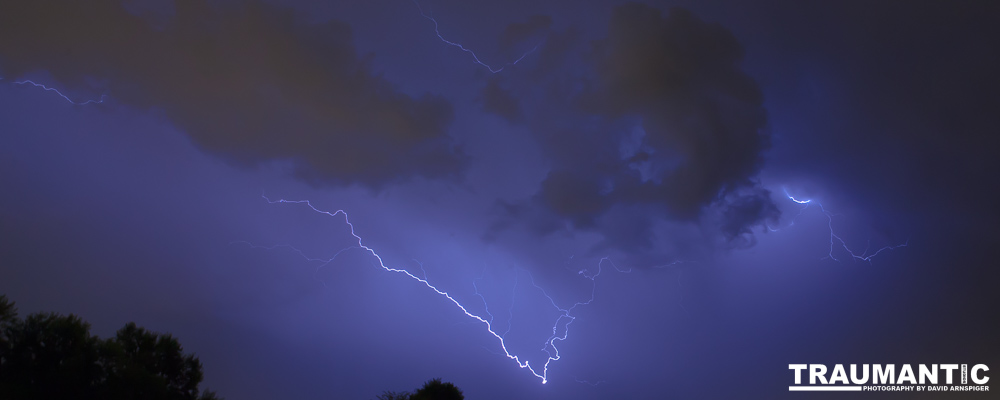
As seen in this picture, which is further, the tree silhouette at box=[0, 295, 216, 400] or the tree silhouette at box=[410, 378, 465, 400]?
the tree silhouette at box=[410, 378, 465, 400]

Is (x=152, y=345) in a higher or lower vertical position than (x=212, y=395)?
higher

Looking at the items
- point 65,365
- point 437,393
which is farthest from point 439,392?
point 65,365

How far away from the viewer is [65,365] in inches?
416

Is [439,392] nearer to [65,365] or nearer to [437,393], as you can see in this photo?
[437,393]

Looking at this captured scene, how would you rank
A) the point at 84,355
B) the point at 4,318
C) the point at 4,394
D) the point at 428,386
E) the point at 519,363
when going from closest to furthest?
1. the point at 4,394
2. the point at 4,318
3. the point at 84,355
4. the point at 428,386
5. the point at 519,363

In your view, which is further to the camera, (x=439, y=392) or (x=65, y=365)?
(x=439, y=392)

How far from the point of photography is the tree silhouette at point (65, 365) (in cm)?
1021

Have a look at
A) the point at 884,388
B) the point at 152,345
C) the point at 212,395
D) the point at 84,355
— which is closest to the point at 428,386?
the point at 212,395

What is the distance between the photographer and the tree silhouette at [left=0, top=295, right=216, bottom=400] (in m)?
10.2

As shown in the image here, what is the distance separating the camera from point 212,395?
13180 millimetres

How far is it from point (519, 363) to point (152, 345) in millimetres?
16085

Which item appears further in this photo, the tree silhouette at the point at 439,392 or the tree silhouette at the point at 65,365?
the tree silhouette at the point at 439,392

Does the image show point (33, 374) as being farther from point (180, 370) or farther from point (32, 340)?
point (180, 370)

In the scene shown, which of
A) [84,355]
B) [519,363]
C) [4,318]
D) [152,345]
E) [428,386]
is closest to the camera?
[4,318]
